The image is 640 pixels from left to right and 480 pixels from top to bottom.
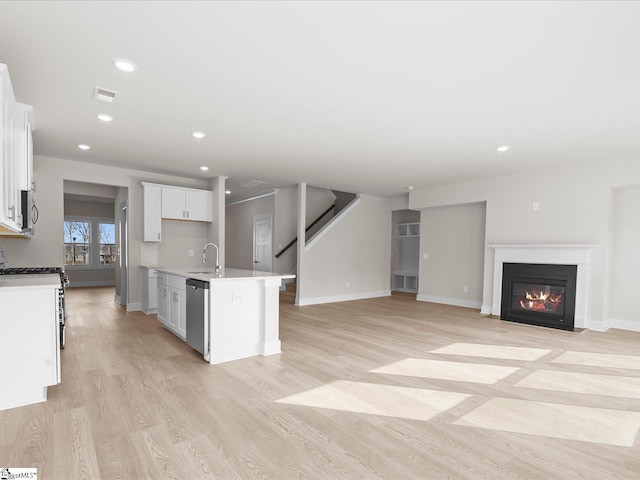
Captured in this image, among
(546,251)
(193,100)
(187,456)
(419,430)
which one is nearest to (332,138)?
(193,100)

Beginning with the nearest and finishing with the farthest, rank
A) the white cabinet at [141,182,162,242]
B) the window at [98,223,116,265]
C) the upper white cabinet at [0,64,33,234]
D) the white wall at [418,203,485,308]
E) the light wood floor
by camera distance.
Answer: the light wood floor < the upper white cabinet at [0,64,33,234] < the white cabinet at [141,182,162,242] < the white wall at [418,203,485,308] < the window at [98,223,116,265]

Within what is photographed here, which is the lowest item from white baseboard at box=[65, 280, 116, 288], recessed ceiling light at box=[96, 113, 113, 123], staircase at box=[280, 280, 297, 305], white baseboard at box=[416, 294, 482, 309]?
white baseboard at box=[65, 280, 116, 288]

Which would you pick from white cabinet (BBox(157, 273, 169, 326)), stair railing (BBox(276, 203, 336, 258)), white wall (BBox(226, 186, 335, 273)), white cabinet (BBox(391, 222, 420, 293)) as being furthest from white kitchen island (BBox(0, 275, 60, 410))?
white cabinet (BBox(391, 222, 420, 293))

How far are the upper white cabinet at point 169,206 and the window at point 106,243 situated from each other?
511cm

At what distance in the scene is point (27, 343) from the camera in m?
2.59

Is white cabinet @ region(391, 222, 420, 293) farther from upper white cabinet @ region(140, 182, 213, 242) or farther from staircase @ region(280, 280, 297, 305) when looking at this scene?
upper white cabinet @ region(140, 182, 213, 242)

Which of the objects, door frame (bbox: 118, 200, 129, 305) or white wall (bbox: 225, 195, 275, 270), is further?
white wall (bbox: 225, 195, 275, 270)

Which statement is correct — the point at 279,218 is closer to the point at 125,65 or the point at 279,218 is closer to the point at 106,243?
the point at 106,243

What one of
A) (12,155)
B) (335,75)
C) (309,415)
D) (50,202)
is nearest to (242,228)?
(50,202)

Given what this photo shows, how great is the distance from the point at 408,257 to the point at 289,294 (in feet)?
12.0

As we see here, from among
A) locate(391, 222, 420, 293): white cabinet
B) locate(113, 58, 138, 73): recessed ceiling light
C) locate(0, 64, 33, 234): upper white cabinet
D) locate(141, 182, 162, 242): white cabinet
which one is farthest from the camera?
locate(391, 222, 420, 293): white cabinet

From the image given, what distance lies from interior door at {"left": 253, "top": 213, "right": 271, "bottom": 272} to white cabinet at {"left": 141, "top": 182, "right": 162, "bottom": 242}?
341 cm

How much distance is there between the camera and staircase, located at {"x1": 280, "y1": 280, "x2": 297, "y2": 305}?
7637 millimetres

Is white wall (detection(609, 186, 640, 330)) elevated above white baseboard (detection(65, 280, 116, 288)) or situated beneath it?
elevated above
